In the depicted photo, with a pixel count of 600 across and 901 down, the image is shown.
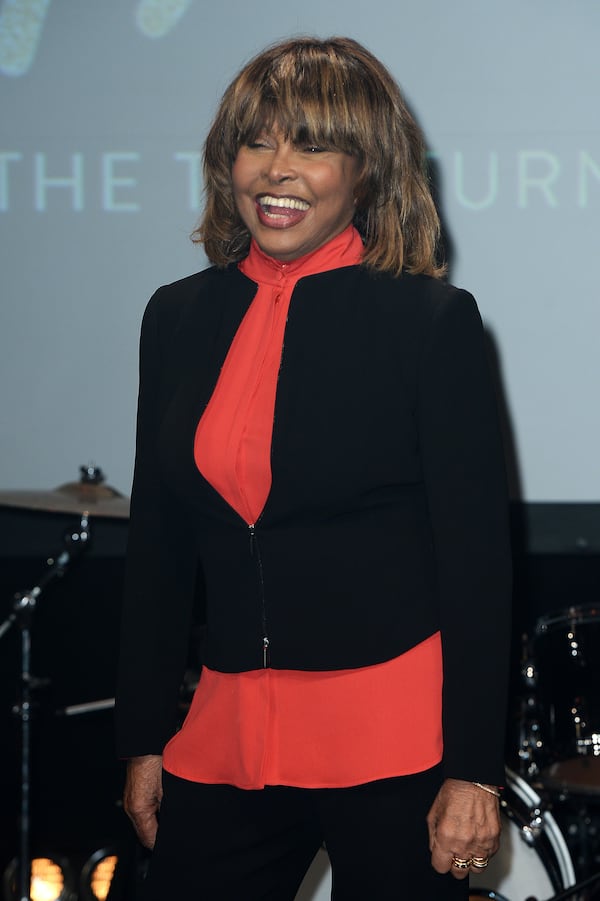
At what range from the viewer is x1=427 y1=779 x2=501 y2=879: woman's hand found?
3.97 ft

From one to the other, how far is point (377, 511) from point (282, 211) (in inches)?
14.2

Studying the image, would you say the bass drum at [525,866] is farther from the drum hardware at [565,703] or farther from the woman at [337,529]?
the woman at [337,529]

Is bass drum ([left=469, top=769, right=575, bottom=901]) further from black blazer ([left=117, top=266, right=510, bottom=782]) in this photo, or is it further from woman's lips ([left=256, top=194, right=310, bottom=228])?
woman's lips ([left=256, top=194, right=310, bottom=228])

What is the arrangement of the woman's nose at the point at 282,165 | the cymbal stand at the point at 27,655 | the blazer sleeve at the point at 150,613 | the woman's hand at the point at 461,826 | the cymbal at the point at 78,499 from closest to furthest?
the woman's hand at the point at 461,826 → the woman's nose at the point at 282,165 → the blazer sleeve at the point at 150,613 → the cymbal at the point at 78,499 → the cymbal stand at the point at 27,655

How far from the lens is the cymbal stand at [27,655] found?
8.32ft

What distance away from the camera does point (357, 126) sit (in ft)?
4.36

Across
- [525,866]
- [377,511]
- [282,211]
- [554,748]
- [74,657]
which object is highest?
[282,211]

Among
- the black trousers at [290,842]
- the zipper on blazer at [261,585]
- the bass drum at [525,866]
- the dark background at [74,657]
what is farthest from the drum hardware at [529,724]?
the zipper on blazer at [261,585]

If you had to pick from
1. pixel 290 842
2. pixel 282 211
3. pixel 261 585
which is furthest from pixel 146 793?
pixel 282 211

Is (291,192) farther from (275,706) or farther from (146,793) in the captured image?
(146,793)

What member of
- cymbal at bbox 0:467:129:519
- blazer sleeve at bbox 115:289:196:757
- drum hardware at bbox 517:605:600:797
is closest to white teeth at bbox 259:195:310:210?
blazer sleeve at bbox 115:289:196:757

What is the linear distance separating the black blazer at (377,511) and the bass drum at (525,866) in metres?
1.10

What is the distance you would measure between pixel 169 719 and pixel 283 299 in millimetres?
525

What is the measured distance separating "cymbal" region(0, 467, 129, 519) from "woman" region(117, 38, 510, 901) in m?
1.03
